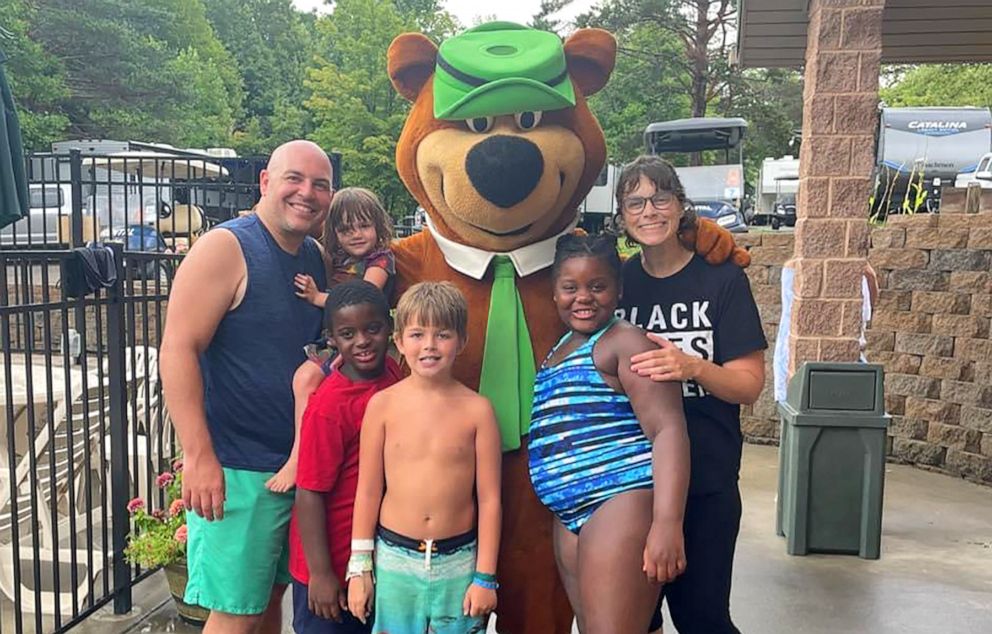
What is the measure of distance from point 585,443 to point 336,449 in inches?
24.7

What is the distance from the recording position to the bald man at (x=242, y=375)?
7.64 feet

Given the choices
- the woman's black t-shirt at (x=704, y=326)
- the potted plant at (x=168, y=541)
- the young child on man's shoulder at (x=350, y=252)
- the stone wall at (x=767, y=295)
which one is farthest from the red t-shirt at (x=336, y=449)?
the stone wall at (x=767, y=295)

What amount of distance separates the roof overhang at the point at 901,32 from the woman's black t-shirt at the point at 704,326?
3.01 meters

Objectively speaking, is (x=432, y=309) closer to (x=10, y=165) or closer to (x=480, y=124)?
(x=480, y=124)

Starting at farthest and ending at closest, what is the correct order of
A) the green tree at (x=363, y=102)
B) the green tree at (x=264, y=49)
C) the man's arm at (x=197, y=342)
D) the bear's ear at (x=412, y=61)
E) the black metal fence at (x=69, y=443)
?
1. the green tree at (x=264, y=49)
2. the green tree at (x=363, y=102)
3. the black metal fence at (x=69, y=443)
4. the bear's ear at (x=412, y=61)
5. the man's arm at (x=197, y=342)

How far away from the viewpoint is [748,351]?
7.66 feet

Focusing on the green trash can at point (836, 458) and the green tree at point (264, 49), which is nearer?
the green trash can at point (836, 458)

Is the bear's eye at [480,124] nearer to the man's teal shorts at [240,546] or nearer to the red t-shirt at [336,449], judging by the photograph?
the red t-shirt at [336,449]

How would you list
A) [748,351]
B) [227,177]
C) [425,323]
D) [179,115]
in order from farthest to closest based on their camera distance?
[179,115], [227,177], [748,351], [425,323]

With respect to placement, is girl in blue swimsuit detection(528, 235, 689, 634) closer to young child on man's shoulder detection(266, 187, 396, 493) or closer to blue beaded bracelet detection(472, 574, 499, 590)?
blue beaded bracelet detection(472, 574, 499, 590)

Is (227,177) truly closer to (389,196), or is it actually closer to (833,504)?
(833,504)

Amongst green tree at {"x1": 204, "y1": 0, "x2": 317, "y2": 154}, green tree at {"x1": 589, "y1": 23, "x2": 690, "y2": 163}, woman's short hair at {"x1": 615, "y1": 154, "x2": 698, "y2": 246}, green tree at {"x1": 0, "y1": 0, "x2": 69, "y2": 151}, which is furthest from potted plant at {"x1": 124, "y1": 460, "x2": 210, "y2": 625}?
green tree at {"x1": 204, "y1": 0, "x2": 317, "y2": 154}

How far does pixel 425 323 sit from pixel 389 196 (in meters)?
21.5

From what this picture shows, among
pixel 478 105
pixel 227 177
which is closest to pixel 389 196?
pixel 227 177
